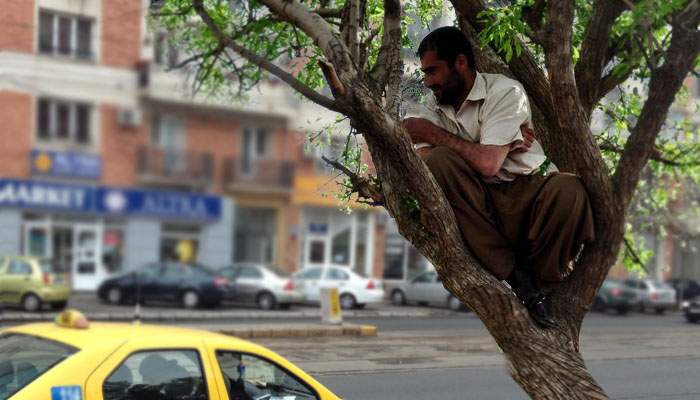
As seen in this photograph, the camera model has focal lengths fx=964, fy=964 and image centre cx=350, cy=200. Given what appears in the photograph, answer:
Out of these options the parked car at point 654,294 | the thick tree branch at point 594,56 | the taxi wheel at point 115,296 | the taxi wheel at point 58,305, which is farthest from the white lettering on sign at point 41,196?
the thick tree branch at point 594,56

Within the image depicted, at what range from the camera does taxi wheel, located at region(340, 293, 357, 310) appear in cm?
2747

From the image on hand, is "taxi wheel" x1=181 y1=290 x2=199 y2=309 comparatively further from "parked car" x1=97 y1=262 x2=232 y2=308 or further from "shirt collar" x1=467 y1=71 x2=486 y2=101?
"shirt collar" x1=467 y1=71 x2=486 y2=101

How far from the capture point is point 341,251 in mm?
40062

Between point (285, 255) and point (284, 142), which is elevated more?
point (284, 142)

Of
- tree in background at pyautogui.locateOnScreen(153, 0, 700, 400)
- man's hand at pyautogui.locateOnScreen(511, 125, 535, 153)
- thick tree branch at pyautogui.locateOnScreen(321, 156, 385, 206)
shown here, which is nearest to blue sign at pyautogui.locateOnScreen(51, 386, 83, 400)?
tree in background at pyautogui.locateOnScreen(153, 0, 700, 400)

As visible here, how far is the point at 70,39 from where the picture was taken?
3188 cm

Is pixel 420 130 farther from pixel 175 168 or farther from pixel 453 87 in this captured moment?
pixel 175 168

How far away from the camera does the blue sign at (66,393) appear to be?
5.06m

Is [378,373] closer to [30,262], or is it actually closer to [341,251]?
[30,262]

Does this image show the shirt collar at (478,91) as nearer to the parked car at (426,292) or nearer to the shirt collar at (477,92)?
the shirt collar at (477,92)

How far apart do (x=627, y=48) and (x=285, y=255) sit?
34.7 metres

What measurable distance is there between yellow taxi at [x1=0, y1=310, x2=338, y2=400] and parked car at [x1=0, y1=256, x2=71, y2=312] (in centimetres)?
1956

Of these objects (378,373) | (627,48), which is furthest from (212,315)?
(627,48)

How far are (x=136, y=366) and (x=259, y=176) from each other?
3369 cm
